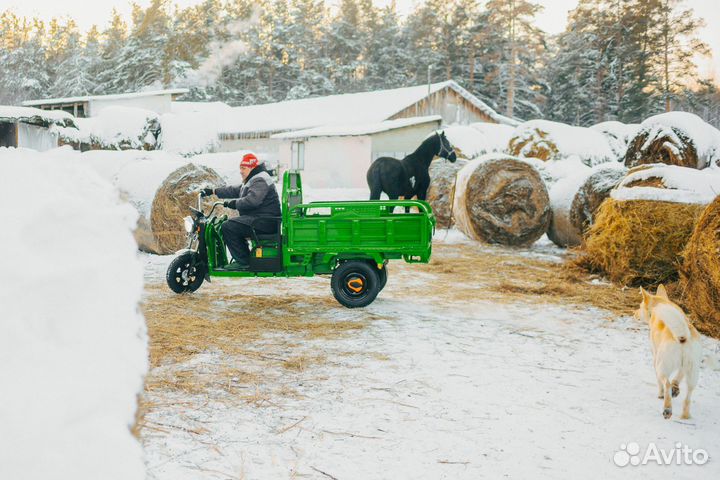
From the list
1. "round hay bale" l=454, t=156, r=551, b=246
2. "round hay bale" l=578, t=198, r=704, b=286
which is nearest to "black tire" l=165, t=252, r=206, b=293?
"round hay bale" l=578, t=198, r=704, b=286

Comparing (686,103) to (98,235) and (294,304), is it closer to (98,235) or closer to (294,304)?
(294,304)

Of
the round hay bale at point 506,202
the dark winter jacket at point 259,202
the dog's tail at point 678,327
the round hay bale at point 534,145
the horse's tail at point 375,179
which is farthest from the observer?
the round hay bale at point 534,145

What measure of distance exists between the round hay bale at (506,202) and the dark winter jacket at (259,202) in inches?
236

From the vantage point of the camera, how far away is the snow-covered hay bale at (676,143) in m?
12.7

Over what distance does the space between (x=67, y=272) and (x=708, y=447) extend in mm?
3615

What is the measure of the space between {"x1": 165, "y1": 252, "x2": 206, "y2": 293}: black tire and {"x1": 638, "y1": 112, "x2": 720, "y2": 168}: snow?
33.3ft

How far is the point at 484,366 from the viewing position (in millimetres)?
4781

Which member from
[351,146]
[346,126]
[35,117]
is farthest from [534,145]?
[35,117]

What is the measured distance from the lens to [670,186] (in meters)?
7.83

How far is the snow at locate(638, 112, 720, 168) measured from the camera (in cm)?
1269

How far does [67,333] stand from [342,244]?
613 centimetres

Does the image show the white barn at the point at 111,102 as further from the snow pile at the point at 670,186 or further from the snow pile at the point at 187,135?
the snow pile at the point at 670,186

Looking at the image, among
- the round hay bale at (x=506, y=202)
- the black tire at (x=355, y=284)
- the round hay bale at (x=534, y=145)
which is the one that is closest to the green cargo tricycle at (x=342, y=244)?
the black tire at (x=355, y=284)

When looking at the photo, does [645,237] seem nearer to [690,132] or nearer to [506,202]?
[506,202]
